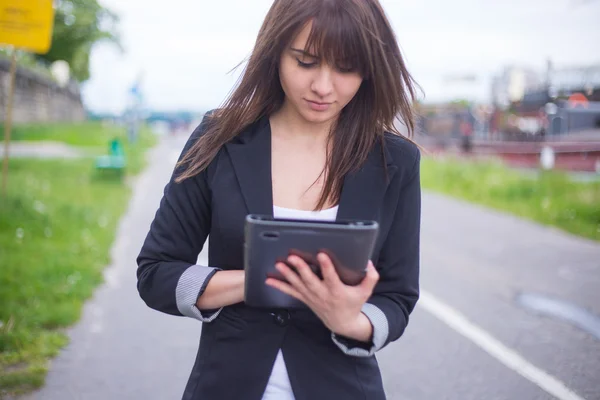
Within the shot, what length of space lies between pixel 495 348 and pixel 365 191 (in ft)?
→ 12.6

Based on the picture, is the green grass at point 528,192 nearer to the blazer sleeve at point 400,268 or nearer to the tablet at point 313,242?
the blazer sleeve at point 400,268

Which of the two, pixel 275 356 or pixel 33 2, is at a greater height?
pixel 33 2

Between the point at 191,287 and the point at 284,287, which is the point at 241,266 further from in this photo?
the point at 284,287

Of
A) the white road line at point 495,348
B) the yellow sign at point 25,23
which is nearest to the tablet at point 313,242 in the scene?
the white road line at point 495,348

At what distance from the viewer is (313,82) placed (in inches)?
67.5

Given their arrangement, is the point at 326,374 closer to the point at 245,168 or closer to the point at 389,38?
the point at 245,168

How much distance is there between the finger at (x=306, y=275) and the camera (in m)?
1.39

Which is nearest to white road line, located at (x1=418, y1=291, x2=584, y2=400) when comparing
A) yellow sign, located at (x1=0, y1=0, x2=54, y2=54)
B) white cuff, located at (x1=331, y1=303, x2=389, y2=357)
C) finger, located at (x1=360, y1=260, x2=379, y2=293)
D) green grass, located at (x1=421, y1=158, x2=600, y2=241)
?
white cuff, located at (x1=331, y1=303, x2=389, y2=357)

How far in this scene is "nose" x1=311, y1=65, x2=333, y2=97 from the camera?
170cm

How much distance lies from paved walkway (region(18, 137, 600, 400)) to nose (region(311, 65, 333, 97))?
297cm

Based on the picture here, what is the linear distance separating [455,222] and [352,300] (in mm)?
10003

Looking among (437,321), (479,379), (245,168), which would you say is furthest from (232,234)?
(437,321)

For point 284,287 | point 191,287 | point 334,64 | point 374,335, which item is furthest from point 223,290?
point 334,64

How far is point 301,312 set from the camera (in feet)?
5.57
